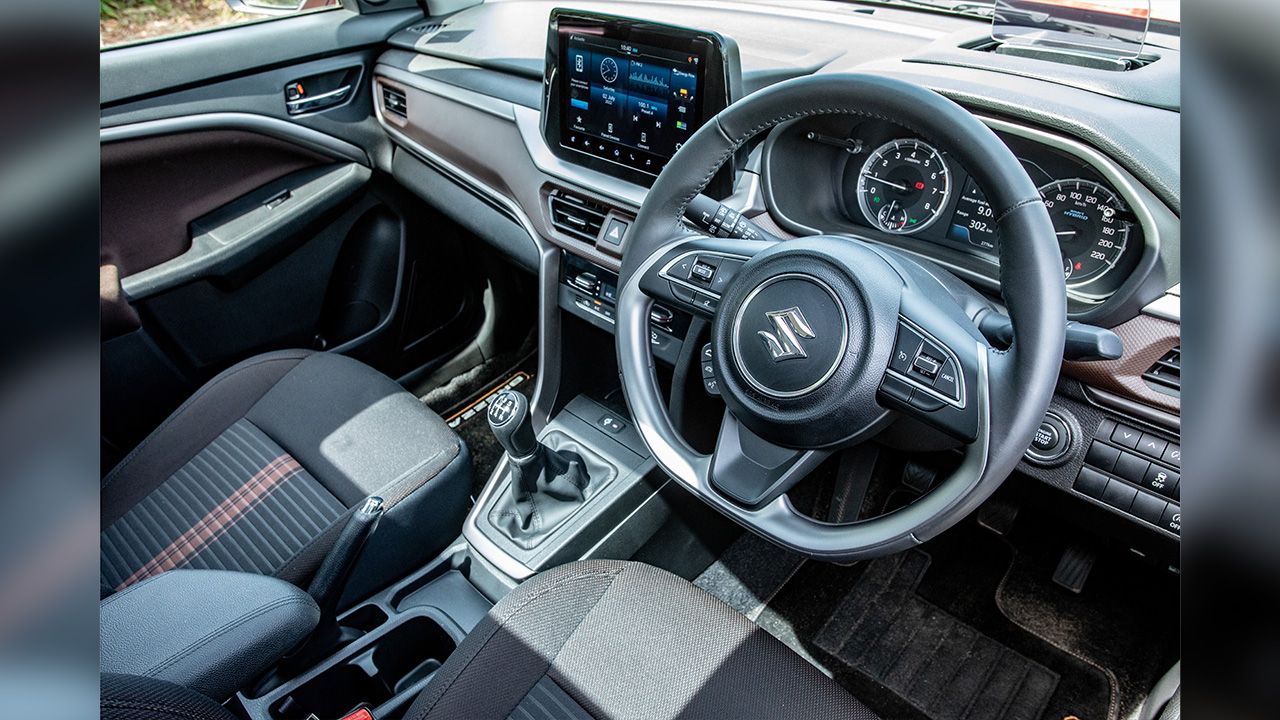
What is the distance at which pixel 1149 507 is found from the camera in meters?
1.27

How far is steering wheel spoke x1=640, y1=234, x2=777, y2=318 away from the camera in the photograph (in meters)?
1.31

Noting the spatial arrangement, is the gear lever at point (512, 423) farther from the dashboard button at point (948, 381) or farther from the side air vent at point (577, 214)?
the dashboard button at point (948, 381)

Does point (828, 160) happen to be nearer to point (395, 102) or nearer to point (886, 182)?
point (886, 182)

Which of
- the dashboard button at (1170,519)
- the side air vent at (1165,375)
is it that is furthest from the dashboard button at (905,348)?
the dashboard button at (1170,519)

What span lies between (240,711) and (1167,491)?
4.70 ft

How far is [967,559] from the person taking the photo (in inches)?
80.7

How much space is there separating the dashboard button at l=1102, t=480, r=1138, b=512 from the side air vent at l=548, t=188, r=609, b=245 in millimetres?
1003

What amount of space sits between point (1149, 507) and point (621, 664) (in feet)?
2.53

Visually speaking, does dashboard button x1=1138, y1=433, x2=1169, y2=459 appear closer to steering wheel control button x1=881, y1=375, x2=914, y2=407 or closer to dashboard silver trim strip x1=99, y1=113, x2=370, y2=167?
steering wheel control button x1=881, y1=375, x2=914, y2=407

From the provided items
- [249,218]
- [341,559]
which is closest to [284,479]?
[341,559]

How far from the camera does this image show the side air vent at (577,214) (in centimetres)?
181

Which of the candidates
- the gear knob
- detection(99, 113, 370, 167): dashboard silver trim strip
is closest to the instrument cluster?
the gear knob

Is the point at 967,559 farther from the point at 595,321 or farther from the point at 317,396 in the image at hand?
the point at 317,396

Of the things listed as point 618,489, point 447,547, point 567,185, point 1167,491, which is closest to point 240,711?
point 447,547
